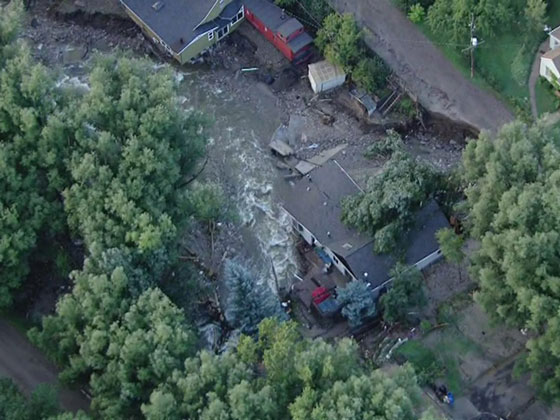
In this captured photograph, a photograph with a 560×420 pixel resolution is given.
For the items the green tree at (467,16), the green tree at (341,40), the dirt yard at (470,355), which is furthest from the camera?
the green tree at (341,40)

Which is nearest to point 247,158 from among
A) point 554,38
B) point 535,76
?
point 535,76

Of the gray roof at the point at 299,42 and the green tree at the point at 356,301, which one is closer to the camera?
the green tree at the point at 356,301

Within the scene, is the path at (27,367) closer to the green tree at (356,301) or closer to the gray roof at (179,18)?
the green tree at (356,301)

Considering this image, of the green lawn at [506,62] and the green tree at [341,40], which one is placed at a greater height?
the green tree at [341,40]

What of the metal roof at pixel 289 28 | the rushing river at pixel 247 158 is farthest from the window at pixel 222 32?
the metal roof at pixel 289 28

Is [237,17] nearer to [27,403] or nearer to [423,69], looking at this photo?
[423,69]

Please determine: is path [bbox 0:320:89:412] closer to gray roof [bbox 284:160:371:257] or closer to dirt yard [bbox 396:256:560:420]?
gray roof [bbox 284:160:371:257]

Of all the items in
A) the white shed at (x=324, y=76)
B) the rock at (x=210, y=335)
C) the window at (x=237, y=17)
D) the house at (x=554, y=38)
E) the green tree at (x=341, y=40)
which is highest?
the window at (x=237, y=17)

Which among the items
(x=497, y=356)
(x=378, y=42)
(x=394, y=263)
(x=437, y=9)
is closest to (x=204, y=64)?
(x=378, y=42)
